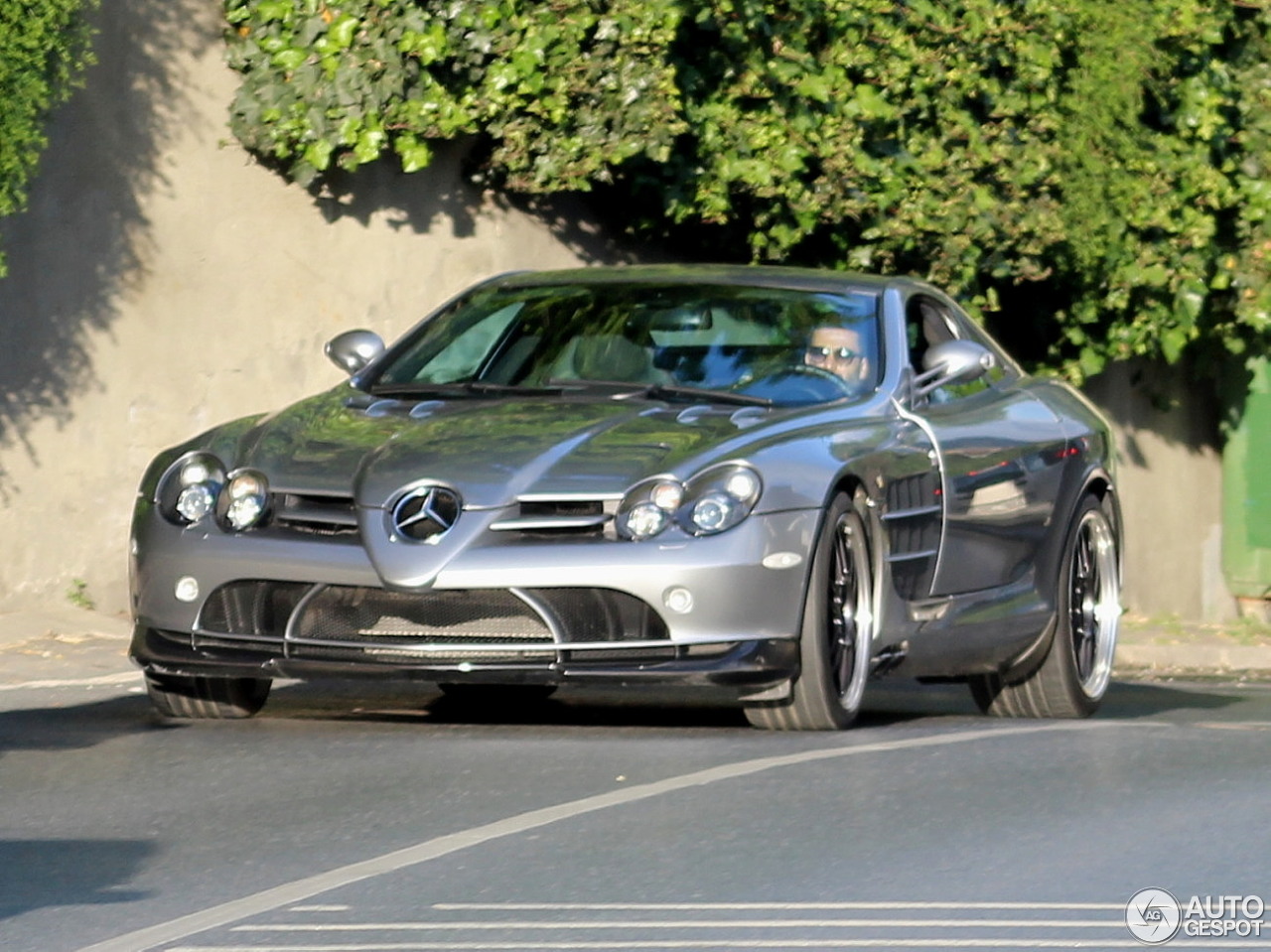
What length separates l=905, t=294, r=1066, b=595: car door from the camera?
9008 mm

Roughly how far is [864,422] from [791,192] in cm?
550

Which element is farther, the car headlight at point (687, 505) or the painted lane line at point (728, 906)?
the car headlight at point (687, 505)

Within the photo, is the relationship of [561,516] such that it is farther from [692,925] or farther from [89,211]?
[89,211]

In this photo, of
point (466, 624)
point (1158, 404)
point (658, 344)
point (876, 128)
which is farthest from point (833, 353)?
point (1158, 404)

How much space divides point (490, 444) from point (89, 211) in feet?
14.4

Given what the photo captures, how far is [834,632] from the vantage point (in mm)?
8211

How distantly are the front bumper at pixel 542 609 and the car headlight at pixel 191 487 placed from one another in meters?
0.21

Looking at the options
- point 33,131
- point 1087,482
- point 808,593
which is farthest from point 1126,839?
point 33,131

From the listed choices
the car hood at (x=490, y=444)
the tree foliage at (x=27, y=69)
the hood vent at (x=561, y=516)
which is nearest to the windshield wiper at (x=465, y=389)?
the car hood at (x=490, y=444)

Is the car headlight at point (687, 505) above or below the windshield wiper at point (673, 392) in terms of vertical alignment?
below

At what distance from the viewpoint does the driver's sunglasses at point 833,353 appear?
29.6 feet

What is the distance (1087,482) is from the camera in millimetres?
10062

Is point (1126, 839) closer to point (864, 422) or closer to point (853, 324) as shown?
point (864, 422)

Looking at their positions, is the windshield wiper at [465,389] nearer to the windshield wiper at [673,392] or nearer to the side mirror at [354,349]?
the windshield wiper at [673,392]
